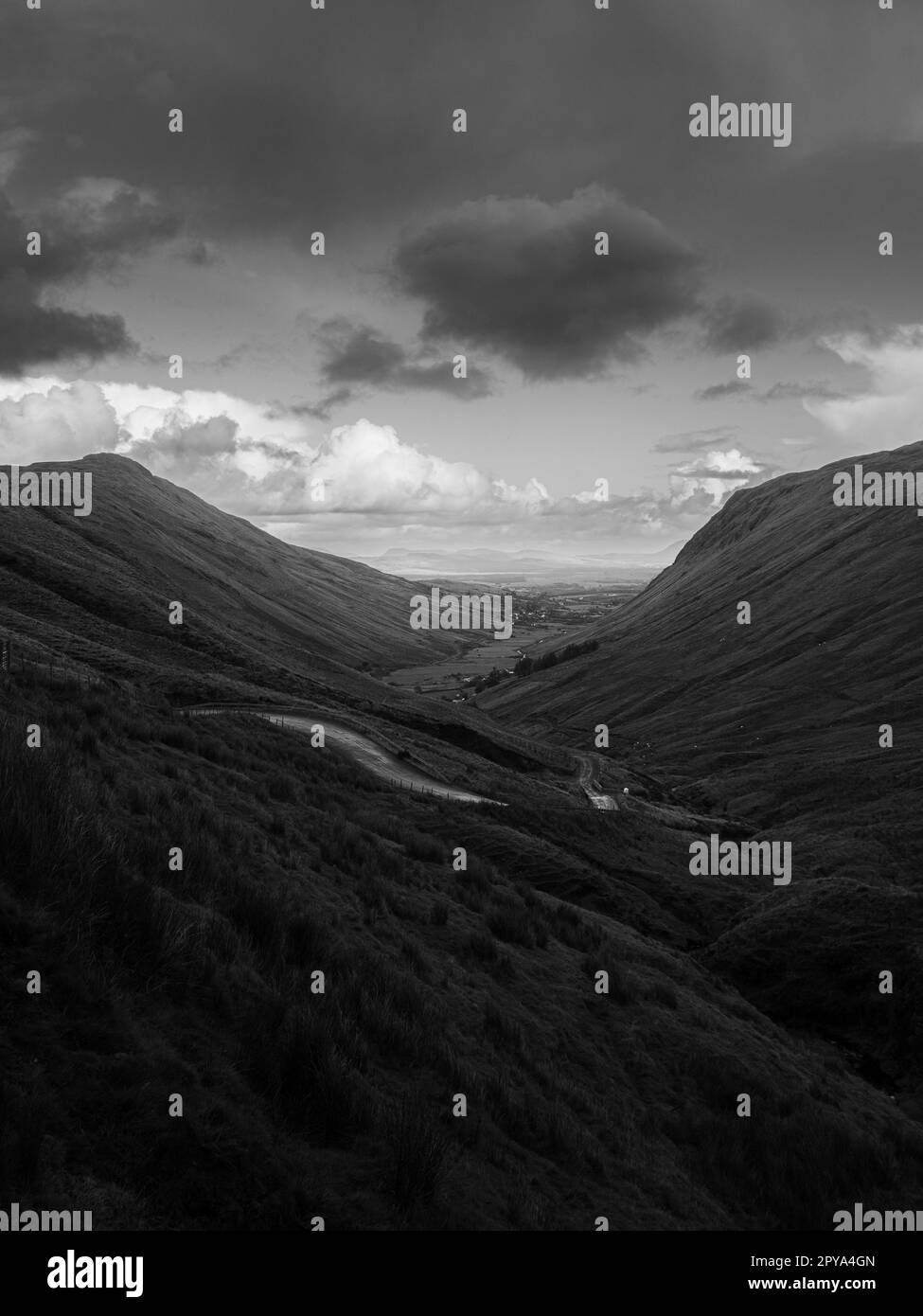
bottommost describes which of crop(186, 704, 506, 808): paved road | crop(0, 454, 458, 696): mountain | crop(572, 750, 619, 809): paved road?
crop(572, 750, 619, 809): paved road

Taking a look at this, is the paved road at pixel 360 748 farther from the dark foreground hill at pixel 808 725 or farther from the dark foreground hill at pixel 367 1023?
the dark foreground hill at pixel 808 725

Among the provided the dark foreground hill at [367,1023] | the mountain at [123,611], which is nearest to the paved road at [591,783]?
the mountain at [123,611]

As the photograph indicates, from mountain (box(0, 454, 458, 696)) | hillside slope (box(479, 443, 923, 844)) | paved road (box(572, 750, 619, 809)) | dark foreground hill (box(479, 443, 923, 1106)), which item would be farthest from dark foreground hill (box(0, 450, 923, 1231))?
hillside slope (box(479, 443, 923, 844))

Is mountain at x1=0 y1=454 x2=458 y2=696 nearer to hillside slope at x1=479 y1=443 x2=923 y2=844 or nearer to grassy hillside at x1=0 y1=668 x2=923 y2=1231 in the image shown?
grassy hillside at x1=0 y1=668 x2=923 y2=1231

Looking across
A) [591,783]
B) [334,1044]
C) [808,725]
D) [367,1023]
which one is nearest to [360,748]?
[367,1023]

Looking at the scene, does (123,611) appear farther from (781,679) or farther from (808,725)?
(781,679)
